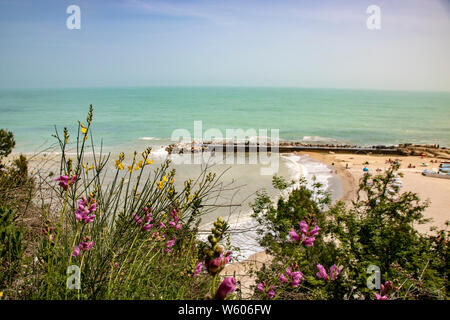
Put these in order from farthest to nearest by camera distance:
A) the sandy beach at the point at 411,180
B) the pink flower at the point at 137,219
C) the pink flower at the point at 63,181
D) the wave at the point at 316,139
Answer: the wave at the point at 316,139
the sandy beach at the point at 411,180
the pink flower at the point at 137,219
the pink flower at the point at 63,181

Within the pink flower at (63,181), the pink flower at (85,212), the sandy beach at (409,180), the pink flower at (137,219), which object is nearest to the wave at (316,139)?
the sandy beach at (409,180)

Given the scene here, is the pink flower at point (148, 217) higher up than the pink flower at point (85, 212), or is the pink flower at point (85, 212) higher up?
the pink flower at point (85, 212)

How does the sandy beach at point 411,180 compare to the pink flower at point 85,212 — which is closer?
the pink flower at point 85,212

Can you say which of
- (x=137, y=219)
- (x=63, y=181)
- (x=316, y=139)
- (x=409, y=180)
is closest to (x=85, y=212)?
(x=63, y=181)

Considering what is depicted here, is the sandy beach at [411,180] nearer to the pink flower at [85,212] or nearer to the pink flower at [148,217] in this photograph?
the pink flower at [148,217]

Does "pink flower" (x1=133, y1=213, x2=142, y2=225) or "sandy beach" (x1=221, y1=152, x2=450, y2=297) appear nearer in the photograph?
"pink flower" (x1=133, y1=213, x2=142, y2=225)

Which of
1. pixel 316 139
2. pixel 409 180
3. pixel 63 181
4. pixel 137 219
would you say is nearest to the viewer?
pixel 63 181

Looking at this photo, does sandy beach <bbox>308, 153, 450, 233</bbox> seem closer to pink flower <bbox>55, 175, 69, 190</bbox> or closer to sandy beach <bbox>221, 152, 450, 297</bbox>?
sandy beach <bbox>221, 152, 450, 297</bbox>

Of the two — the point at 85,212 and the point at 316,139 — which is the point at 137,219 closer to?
the point at 85,212

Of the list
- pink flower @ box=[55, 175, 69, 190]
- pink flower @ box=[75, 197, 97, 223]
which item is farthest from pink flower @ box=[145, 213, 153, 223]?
pink flower @ box=[55, 175, 69, 190]

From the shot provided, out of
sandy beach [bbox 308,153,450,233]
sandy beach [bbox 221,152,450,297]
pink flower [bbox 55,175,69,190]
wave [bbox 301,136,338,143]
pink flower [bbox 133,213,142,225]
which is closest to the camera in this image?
pink flower [bbox 55,175,69,190]

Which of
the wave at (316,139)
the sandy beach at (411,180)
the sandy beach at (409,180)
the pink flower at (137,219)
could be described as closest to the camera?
the pink flower at (137,219)

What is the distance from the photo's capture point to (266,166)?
2039cm
